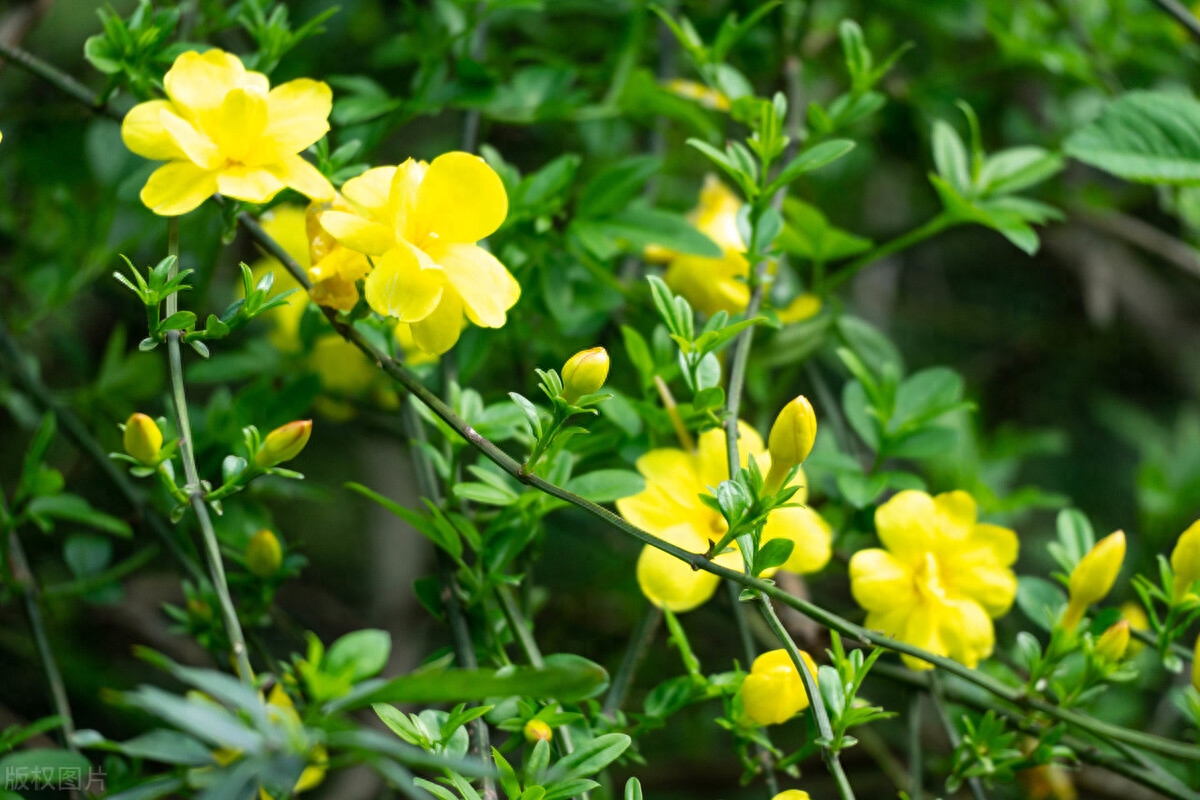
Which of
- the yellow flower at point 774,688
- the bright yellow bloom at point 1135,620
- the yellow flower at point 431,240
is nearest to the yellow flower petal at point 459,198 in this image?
the yellow flower at point 431,240

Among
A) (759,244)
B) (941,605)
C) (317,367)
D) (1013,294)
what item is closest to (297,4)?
(317,367)

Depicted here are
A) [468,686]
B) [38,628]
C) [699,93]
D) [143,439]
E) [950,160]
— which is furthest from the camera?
[699,93]

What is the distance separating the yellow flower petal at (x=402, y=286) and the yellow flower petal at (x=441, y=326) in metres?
0.02

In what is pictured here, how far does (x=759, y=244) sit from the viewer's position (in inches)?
27.5

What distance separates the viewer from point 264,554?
2.23 feet

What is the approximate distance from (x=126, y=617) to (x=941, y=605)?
981 millimetres

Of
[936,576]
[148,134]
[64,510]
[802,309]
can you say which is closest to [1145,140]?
[802,309]

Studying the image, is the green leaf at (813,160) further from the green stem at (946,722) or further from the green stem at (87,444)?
the green stem at (87,444)

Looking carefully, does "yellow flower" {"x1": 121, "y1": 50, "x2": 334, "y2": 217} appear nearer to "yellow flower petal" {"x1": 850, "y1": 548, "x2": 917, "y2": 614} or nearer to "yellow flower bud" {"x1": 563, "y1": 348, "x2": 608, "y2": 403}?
"yellow flower bud" {"x1": 563, "y1": 348, "x2": 608, "y2": 403}

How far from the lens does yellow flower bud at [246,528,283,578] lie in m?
0.67

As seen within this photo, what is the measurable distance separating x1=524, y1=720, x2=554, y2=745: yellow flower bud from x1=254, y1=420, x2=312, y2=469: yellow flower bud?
21cm

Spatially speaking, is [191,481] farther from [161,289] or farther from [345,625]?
[345,625]

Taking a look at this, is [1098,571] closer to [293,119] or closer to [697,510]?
[697,510]

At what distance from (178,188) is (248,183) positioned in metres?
0.05
